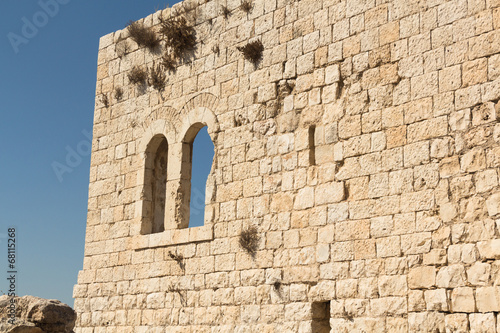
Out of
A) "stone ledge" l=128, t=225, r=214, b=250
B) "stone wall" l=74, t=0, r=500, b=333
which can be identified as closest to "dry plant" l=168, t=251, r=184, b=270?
"stone wall" l=74, t=0, r=500, b=333

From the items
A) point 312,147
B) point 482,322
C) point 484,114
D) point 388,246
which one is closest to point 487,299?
point 482,322

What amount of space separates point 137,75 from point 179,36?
43.5 inches

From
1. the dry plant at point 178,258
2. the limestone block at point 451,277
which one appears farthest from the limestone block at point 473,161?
the dry plant at point 178,258

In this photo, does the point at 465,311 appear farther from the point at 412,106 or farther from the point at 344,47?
the point at 344,47

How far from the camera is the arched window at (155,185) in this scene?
10250mm

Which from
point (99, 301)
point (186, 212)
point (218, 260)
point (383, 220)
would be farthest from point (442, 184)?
point (99, 301)

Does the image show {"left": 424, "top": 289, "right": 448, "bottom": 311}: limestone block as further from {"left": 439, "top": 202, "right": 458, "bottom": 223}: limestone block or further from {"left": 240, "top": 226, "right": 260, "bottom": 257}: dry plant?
{"left": 240, "top": 226, "right": 260, "bottom": 257}: dry plant

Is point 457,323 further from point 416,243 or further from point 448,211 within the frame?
point 448,211

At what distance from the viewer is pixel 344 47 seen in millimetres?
8109

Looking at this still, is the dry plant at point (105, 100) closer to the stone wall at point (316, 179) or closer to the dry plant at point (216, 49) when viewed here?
the stone wall at point (316, 179)

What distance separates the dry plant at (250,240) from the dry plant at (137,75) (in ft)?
11.6

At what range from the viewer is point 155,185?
10.4 meters

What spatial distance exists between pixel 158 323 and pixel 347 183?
11.5 feet

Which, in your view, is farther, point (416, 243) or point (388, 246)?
point (388, 246)
